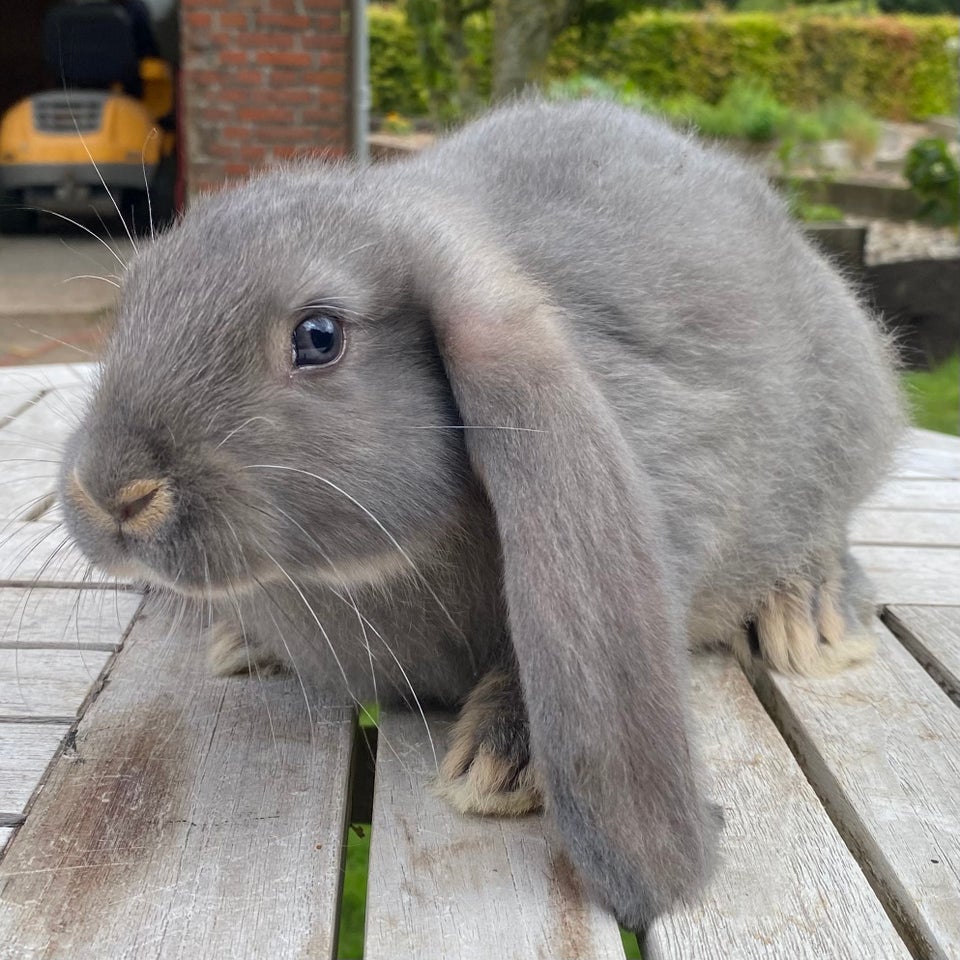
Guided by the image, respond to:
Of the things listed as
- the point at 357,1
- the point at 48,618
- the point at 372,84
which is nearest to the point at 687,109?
the point at 372,84

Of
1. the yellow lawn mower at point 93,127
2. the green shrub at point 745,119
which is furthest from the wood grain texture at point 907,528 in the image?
the green shrub at point 745,119

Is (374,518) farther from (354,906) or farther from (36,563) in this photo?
(354,906)

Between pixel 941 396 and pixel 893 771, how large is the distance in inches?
229

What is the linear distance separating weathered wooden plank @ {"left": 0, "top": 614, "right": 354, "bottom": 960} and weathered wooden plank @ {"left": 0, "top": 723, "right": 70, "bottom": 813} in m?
0.03

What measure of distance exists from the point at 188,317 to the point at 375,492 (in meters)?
0.31

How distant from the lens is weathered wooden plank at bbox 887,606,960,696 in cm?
207

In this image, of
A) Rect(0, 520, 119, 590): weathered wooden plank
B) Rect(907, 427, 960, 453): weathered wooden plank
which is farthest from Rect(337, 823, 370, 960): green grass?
Rect(907, 427, 960, 453): weathered wooden plank

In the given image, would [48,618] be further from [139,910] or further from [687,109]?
[687,109]

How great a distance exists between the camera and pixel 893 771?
5.71 ft

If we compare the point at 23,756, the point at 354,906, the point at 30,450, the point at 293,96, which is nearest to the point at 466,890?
the point at 23,756

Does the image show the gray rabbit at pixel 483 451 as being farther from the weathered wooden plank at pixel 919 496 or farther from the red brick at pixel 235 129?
the red brick at pixel 235 129

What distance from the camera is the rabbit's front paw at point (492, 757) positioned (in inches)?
63.5

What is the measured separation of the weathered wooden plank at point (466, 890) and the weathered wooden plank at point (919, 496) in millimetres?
1690

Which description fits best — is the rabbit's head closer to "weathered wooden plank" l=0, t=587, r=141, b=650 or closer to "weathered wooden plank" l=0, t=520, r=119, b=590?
"weathered wooden plank" l=0, t=587, r=141, b=650
